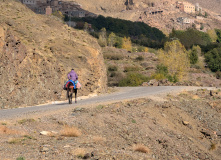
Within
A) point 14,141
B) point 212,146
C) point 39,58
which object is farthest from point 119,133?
point 39,58

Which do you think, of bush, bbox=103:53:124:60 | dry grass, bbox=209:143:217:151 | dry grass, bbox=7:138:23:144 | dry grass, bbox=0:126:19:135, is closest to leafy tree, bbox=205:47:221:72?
bush, bbox=103:53:124:60

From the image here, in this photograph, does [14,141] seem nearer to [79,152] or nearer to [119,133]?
[79,152]

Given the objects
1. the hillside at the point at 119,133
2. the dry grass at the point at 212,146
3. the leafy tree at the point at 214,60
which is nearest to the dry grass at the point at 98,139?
the hillside at the point at 119,133

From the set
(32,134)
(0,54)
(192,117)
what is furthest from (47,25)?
(32,134)

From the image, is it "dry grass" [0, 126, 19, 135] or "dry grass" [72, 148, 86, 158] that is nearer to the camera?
"dry grass" [72, 148, 86, 158]

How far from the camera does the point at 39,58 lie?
22.2 m

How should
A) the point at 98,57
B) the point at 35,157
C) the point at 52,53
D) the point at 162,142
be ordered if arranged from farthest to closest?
the point at 98,57 → the point at 52,53 → the point at 162,142 → the point at 35,157

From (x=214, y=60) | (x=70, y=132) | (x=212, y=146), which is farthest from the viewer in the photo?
(x=214, y=60)

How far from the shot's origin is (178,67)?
5988 centimetres

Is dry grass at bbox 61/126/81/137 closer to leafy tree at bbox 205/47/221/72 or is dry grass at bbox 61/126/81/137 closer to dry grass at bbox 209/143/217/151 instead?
dry grass at bbox 209/143/217/151

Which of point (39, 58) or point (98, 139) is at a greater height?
point (39, 58)

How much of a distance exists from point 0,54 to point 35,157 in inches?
445

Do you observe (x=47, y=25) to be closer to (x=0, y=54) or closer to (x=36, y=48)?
(x=36, y=48)

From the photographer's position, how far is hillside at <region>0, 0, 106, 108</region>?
63.4 ft
